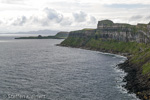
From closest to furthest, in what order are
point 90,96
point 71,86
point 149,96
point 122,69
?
point 149,96, point 90,96, point 71,86, point 122,69

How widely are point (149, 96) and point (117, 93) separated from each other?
1459cm

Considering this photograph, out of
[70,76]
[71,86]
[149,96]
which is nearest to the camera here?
[149,96]

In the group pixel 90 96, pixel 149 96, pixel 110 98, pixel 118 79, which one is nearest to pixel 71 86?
pixel 90 96

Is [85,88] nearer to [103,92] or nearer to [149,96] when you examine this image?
[103,92]

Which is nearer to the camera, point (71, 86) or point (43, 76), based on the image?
point (71, 86)

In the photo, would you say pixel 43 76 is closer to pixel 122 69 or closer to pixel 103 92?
pixel 103 92

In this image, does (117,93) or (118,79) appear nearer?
(117,93)

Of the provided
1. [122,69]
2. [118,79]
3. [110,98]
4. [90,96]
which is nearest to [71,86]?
[90,96]

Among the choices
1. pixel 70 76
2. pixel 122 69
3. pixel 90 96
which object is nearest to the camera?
pixel 90 96

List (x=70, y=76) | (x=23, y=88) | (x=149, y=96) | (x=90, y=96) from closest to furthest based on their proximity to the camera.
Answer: (x=149, y=96) → (x=90, y=96) → (x=23, y=88) → (x=70, y=76)

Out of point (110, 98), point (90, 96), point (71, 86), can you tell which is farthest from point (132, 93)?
point (71, 86)

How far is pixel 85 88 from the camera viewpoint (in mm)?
91438

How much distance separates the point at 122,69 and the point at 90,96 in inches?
2311

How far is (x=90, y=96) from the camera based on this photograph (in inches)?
3199
